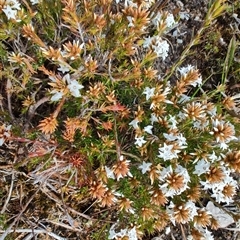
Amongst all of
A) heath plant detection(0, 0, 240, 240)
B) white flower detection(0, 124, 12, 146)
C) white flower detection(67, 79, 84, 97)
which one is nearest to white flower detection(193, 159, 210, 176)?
heath plant detection(0, 0, 240, 240)

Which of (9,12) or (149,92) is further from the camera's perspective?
(149,92)

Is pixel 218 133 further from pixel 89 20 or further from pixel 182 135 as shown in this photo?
pixel 89 20

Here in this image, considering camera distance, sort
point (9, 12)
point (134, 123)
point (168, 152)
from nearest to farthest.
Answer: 1. point (9, 12)
2. point (168, 152)
3. point (134, 123)

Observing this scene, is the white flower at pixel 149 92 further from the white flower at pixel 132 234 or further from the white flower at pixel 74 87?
the white flower at pixel 132 234

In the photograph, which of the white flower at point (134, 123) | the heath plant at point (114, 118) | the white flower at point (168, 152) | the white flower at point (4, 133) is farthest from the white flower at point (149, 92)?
the white flower at point (4, 133)

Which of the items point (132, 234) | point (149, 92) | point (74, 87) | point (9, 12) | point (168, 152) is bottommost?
point (132, 234)

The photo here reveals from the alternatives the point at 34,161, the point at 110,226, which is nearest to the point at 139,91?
the point at 34,161

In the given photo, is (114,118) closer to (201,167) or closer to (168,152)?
(168,152)

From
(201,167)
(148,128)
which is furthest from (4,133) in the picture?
(201,167)
